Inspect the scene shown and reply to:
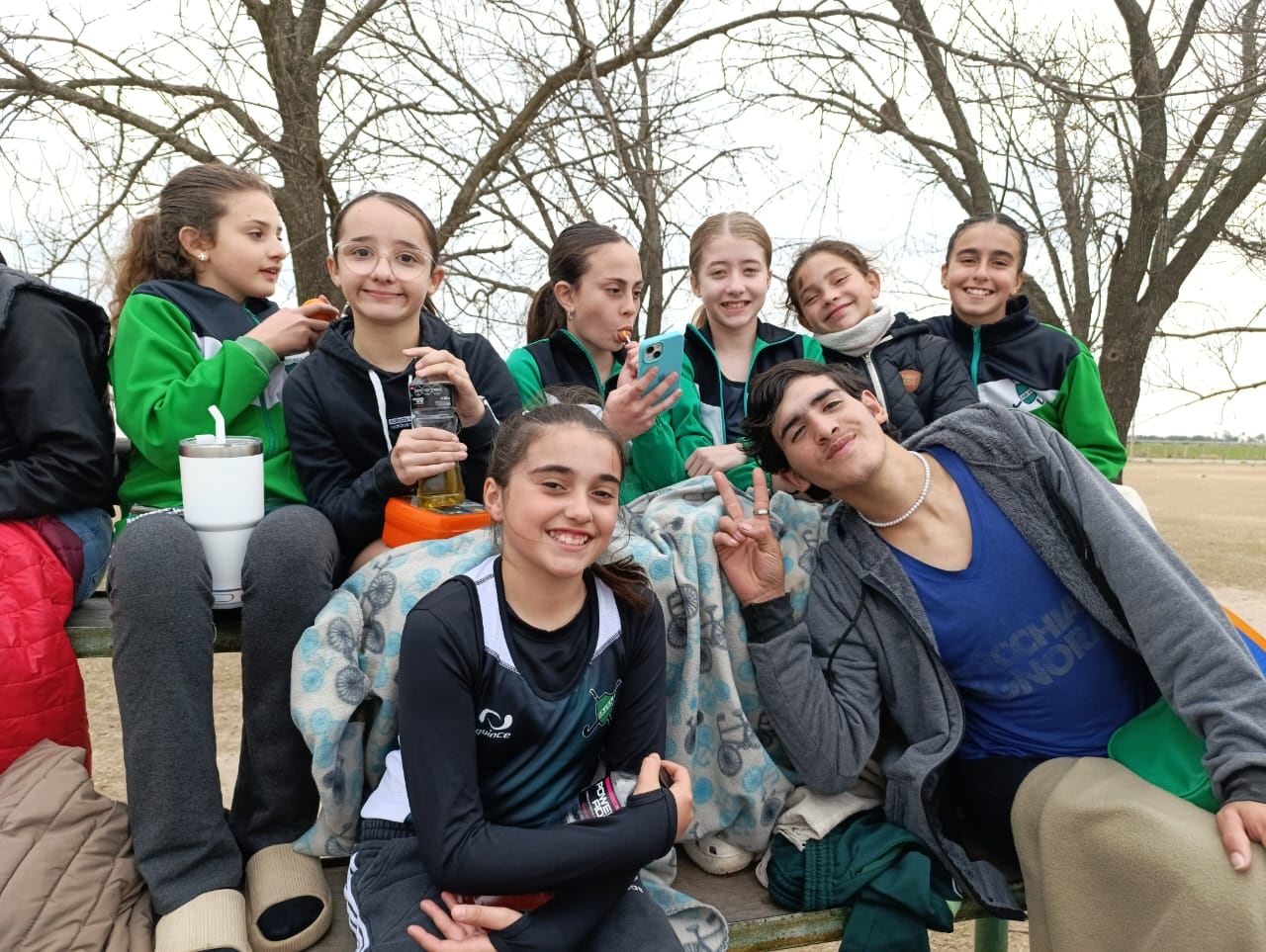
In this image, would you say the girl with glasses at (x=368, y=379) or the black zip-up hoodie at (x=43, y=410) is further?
the girl with glasses at (x=368, y=379)

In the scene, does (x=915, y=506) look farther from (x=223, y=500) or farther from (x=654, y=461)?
(x=223, y=500)

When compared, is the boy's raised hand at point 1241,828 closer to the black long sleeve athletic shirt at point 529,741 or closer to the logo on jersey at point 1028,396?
the black long sleeve athletic shirt at point 529,741

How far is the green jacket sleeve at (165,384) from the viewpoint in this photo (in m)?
2.28

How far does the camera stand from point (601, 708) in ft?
6.41

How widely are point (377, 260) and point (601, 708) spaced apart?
135 cm

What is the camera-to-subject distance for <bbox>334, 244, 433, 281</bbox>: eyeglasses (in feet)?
8.04

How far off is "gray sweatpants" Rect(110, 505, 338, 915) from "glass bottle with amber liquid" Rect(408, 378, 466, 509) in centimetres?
29

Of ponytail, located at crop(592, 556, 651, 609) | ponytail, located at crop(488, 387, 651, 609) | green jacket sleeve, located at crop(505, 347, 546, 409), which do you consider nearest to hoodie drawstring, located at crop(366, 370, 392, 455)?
ponytail, located at crop(488, 387, 651, 609)

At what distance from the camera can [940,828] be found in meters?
2.21

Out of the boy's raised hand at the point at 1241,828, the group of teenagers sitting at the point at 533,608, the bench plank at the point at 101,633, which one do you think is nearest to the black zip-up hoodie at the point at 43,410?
the group of teenagers sitting at the point at 533,608

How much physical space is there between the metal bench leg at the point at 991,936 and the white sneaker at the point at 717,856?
1.35m

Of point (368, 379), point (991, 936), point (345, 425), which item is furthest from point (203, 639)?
point (991, 936)

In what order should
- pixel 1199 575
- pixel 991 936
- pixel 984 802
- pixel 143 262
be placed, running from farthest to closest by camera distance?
1. pixel 1199 575
2. pixel 991 936
3. pixel 143 262
4. pixel 984 802

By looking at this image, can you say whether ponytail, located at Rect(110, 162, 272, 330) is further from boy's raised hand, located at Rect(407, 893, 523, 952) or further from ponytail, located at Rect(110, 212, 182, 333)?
boy's raised hand, located at Rect(407, 893, 523, 952)
